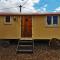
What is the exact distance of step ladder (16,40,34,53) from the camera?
15828mm

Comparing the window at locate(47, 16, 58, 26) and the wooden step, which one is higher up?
the window at locate(47, 16, 58, 26)

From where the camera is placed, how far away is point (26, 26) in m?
19.2

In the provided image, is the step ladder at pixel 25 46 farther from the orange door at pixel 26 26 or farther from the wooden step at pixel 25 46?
the orange door at pixel 26 26

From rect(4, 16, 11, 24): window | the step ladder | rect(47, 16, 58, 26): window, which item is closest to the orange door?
the step ladder

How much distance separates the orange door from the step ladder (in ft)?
3.10

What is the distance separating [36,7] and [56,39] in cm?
303

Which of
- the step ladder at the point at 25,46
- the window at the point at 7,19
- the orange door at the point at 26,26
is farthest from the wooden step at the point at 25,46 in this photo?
the window at the point at 7,19

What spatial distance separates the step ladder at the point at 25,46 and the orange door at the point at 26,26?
3.10 ft

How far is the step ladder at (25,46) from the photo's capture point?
1583 centimetres

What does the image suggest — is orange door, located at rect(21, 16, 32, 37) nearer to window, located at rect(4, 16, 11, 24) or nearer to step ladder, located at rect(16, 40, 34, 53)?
step ladder, located at rect(16, 40, 34, 53)

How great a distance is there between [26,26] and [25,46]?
2.67 meters

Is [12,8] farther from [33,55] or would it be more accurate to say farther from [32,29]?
[33,55]

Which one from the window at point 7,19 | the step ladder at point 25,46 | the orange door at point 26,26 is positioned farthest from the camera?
the orange door at point 26,26

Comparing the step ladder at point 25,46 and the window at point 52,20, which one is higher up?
the window at point 52,20
